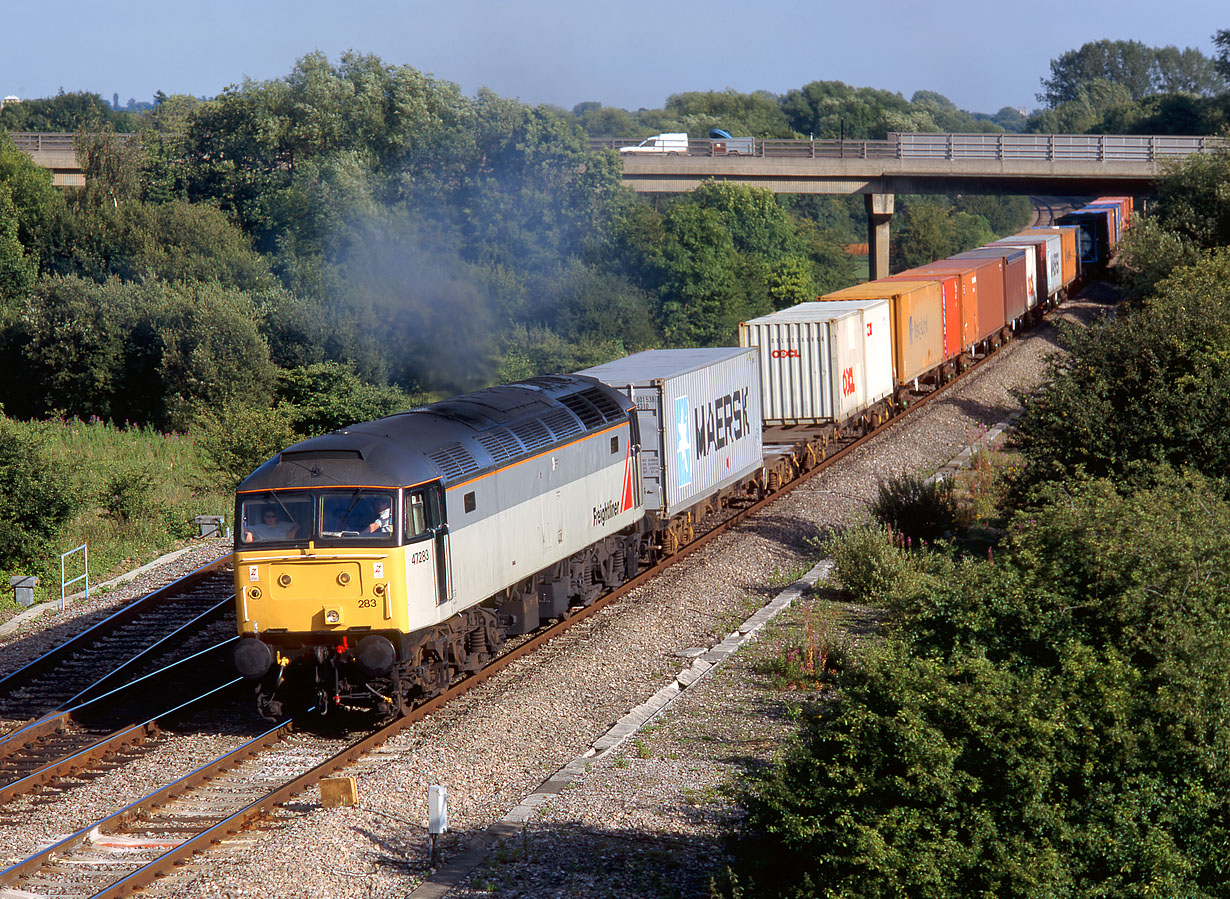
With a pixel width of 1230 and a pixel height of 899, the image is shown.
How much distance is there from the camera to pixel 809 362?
25.8 meters

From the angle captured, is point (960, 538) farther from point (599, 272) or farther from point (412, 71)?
point (412, 71)

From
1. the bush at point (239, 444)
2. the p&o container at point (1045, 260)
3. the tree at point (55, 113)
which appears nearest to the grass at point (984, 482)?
the bush at point (239, 444)

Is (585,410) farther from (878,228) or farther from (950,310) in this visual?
(878,228)

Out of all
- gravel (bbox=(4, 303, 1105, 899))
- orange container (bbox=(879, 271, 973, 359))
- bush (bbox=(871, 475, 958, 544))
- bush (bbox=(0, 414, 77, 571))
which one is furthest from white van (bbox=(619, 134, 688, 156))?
gravel (bbox=(4, 303, 1105, 899))

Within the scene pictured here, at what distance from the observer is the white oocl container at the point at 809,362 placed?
25.7m

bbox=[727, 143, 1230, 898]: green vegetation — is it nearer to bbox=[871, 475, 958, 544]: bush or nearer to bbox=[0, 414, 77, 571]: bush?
bbox=[871, 475, 958, 544]: bush

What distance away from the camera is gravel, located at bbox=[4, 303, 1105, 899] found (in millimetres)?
10172

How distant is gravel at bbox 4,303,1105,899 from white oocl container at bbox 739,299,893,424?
24.2 ft

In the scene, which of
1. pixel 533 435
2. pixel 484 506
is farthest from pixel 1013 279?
pixel 484 506

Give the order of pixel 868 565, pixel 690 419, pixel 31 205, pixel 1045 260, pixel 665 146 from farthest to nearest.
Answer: pixel 665 146, pixel 31 205, pixel 1045 260, pixel 690 419, pixel 868 565

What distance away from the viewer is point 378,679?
13734 millimetres

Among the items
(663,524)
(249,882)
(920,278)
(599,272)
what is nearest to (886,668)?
(249,882)

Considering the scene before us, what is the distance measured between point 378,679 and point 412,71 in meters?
48.3

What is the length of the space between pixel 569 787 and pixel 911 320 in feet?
70.7
